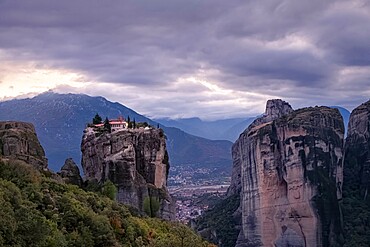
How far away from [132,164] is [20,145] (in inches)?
343

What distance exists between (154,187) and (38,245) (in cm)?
2416

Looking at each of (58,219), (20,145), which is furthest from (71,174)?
(58,219)

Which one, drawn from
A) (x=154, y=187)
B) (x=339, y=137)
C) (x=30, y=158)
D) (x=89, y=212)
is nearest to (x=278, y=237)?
(x=339, y=137)

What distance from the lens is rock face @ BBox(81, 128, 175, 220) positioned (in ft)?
154

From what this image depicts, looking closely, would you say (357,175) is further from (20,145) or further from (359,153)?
(20,145)

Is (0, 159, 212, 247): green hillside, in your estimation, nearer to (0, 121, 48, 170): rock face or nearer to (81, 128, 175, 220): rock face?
(0, 121, 48, 170): rock face

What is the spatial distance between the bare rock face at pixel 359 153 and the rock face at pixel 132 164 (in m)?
43.7

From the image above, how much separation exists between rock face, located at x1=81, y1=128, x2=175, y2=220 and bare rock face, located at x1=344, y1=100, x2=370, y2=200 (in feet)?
Result: 144

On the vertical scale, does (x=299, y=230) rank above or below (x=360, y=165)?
below

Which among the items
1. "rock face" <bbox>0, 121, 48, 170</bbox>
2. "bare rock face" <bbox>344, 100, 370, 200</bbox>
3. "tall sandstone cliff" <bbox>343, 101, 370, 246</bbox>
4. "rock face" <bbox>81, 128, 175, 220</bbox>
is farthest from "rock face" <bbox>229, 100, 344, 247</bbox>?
"rock face" <bbox>0, 121, 48, 170</bbox>

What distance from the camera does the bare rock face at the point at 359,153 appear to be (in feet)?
289

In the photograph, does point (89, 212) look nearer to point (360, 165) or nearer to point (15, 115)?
point (360, 165)

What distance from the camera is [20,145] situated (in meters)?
42.5

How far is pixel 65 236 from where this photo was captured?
27.3 metres
